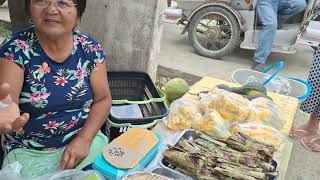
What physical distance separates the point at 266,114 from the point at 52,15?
1.32 metres

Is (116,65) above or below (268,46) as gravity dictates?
above

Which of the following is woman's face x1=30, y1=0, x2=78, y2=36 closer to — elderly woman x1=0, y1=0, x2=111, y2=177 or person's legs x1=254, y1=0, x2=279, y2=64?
elderly woman x1=0, y1=0, x2=111, y2=177

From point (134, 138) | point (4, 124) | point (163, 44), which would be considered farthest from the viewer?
point (163, 44)

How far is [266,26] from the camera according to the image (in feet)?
17.1

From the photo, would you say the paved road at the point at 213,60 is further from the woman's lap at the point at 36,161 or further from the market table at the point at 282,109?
the woman's lap at the point at 36,161

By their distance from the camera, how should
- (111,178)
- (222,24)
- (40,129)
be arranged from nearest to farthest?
(111,178), (40,129), (222,24)

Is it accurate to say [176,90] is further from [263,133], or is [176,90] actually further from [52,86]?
[52,86]

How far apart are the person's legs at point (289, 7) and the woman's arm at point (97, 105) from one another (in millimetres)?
4018

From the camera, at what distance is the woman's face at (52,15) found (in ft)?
5.77

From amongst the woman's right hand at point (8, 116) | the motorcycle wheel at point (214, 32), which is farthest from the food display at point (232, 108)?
the motorcycle wheel at point (214, 32)

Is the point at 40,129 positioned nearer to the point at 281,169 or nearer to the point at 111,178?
the point at 111,178

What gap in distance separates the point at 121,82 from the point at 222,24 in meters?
3.32

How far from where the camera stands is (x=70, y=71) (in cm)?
188

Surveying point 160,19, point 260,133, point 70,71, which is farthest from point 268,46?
point 70,71
